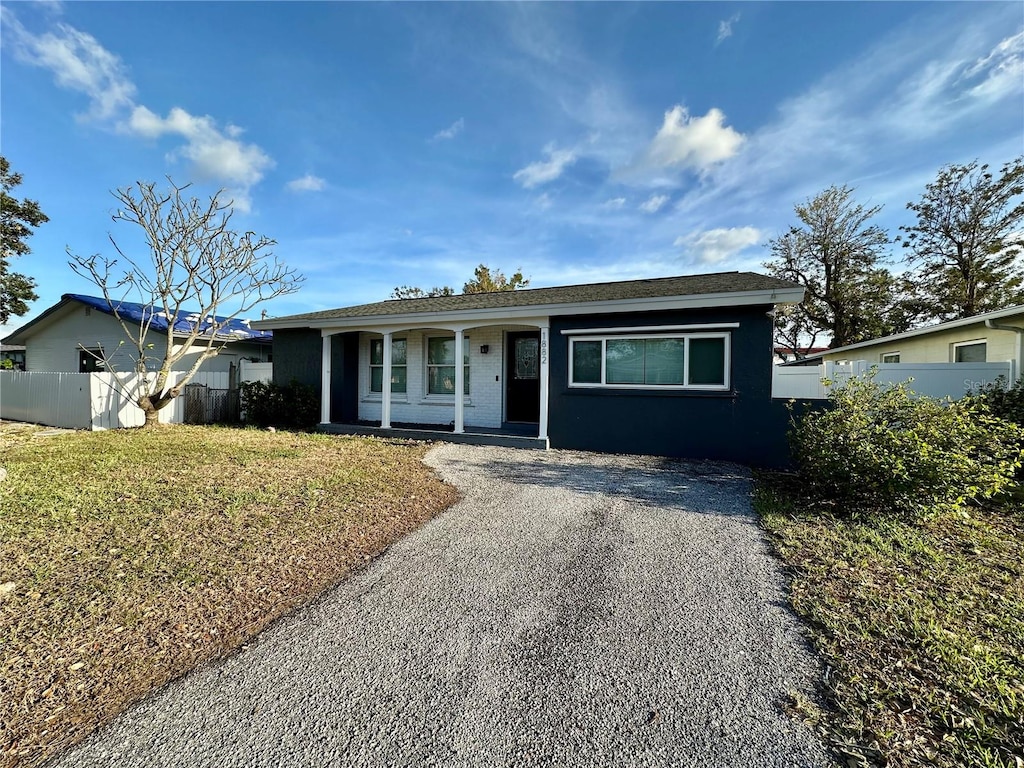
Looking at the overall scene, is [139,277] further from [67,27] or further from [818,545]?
[818,545]

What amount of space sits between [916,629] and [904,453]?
251cm

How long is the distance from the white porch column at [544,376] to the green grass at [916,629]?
4.28m

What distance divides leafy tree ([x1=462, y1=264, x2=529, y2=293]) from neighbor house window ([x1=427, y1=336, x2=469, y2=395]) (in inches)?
698

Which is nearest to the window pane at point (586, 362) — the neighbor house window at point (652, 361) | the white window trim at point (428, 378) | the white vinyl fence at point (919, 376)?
the neighbor house window at point (652, 361)

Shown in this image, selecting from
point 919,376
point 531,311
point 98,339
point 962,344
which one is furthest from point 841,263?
point 98,339

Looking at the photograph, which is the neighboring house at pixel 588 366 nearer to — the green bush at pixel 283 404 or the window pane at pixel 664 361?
the window pane at pixel 664 361

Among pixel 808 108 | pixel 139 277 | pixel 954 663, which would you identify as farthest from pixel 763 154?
pixel 139 277

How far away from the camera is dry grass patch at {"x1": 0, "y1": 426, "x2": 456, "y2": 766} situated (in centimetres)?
200

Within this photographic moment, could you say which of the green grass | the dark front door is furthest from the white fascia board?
the green grass

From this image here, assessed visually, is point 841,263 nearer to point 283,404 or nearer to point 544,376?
point 544,376

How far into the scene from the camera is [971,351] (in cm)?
985

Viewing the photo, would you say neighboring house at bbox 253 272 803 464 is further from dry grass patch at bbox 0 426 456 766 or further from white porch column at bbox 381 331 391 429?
dry grass patch at bbox 0 426 456 766

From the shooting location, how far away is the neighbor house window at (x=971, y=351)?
30.8 ft

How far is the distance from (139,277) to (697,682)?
13780 mm
